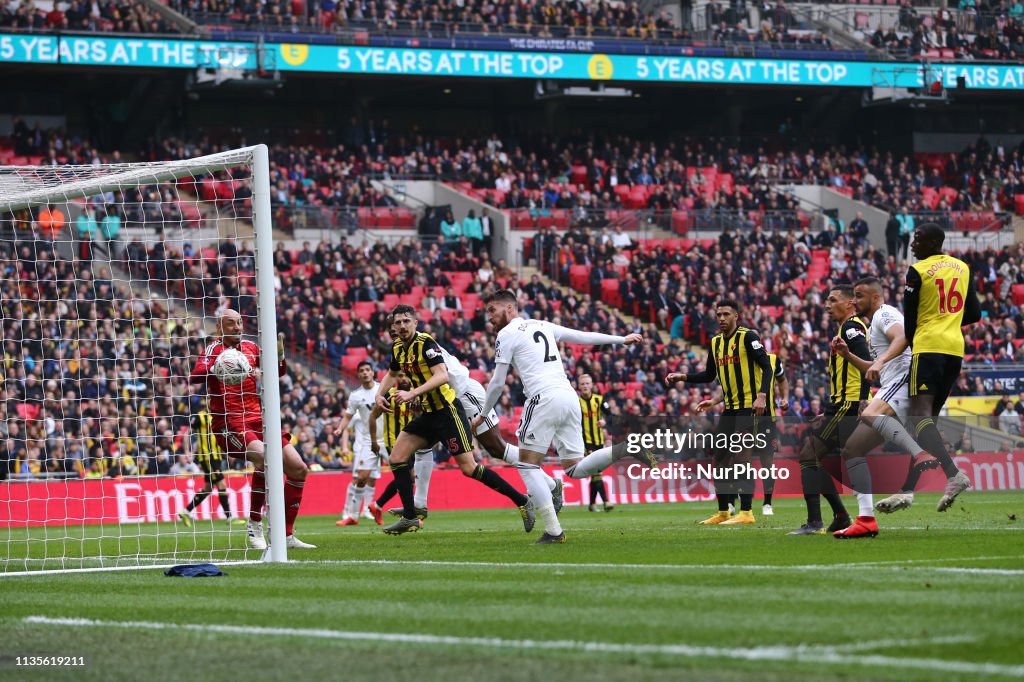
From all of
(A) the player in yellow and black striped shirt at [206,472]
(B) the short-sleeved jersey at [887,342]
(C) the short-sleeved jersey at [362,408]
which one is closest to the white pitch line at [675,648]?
(B) the short-sleeved jersey at [887,342]

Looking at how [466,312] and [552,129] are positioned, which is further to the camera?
[552,129]

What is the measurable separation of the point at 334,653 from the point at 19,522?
1662 centimetres

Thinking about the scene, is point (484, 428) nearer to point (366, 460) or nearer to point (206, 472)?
point (366, 460)

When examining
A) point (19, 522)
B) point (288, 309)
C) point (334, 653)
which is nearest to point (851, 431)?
point (334, 653)

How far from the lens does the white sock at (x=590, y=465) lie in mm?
14648

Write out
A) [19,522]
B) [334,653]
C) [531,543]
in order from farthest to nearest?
[19,522]
[531,543]
[334,653]

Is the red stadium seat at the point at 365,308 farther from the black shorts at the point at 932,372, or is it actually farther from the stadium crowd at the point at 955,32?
the black shorts at the point at 932,372

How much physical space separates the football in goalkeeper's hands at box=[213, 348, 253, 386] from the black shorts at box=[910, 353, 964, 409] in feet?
17.9

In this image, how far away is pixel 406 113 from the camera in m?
47.7

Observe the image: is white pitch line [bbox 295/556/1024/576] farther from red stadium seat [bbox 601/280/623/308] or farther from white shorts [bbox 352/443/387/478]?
red stadium seat [bbox 601/280/623/308]

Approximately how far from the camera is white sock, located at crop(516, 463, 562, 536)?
12.0 metres

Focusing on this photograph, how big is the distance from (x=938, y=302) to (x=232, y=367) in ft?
18.9

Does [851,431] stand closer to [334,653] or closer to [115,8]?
[334,653]

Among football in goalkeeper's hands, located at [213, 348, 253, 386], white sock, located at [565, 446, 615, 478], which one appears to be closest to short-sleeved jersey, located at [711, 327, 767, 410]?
white sock, located at [565, 446, 615, 478]
